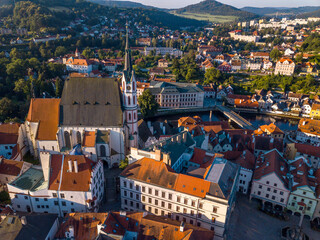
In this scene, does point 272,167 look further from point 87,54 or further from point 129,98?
point 87,54

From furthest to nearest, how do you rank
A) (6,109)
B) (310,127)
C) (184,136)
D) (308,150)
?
1. (310,127)
2. (6,109)
3. (308,150)
4. (184,136)

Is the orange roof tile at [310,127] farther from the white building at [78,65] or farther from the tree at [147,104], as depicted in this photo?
the white building at [78,65]

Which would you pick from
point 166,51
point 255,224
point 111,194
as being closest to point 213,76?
point 166,51

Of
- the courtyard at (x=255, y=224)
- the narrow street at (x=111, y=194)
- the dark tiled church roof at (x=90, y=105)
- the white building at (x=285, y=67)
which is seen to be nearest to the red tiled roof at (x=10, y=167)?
the dark tiled church roof at (x=90, y=105)

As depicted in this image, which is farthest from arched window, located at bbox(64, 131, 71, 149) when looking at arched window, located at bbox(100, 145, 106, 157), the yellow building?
the yellow building

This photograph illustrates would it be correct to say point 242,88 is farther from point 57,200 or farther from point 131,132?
point 57,200

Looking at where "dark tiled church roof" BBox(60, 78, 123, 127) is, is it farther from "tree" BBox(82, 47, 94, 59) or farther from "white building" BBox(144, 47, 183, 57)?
"white building" BBox(144, 47, 183, 57)
